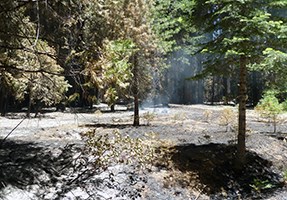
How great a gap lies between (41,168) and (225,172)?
4510 millimetres

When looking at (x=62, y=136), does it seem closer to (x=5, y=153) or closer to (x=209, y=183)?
(x=5, y=153)

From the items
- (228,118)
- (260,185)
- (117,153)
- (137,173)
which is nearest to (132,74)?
(117,153)

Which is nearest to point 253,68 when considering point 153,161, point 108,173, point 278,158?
point 278,158

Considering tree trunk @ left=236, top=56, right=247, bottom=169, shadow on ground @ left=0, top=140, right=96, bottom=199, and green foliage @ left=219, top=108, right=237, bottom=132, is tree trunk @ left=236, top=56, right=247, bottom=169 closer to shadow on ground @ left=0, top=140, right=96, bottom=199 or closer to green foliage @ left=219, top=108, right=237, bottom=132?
shadow on ground @ left=0, top=140, right=96, bottom=199

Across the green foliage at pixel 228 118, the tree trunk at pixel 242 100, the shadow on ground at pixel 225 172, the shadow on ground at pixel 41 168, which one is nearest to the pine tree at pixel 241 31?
the tree trunk at pixel 242 100

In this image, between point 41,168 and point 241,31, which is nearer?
point 41,168

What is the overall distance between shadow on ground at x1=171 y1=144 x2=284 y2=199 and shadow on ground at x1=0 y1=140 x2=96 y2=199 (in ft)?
8.52

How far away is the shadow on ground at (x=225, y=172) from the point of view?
283 inches

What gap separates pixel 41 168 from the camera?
6.43 meters

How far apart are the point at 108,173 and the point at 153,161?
4.52 feet

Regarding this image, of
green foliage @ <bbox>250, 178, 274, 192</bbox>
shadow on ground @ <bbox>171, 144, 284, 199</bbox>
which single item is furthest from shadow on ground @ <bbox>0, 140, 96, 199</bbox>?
green foliage @ <bbox>250, 178, 274, 192</bbox>

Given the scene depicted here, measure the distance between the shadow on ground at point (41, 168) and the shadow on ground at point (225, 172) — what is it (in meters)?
2.60

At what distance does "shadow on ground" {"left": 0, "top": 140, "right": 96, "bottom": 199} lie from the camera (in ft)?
19.2

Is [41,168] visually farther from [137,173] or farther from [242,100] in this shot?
[242,100]
